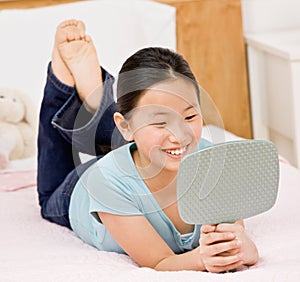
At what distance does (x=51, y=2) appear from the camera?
2.28 metres

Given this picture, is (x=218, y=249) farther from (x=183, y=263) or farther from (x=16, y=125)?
(x=16, y=125)

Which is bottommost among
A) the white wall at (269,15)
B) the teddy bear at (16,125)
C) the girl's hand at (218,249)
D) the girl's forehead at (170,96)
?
the teddy bear at (16,125)

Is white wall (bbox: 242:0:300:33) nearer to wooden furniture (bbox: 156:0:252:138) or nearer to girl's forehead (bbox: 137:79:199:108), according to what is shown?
wooden furniture (bbox: 156:0:252:138)

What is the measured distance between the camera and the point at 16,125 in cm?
197

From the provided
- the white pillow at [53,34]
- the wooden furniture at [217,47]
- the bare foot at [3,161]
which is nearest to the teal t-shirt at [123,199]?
the bare foot at [3,161]

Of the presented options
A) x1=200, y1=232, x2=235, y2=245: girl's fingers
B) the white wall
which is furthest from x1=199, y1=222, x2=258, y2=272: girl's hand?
the white wall

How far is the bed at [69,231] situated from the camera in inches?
44.0

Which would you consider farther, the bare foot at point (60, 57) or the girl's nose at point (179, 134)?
the bare foot at point (60, 57)

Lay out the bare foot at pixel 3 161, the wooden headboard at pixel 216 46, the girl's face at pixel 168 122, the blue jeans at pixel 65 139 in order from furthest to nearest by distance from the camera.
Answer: the wooden headboard at pixel 216 46
the bare foot at pixel 3 161
the blue jeans at pixel 65 139
the girl's face at pixel 168 122

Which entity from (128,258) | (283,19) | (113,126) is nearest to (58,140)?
(113,126)

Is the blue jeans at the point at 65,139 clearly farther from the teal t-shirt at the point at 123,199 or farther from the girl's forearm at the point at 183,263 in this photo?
the girl's forearm at the point at 183,263

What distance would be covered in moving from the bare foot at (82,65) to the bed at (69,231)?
0.89 ft

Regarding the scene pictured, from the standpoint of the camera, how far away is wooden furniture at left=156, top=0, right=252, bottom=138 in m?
2.30

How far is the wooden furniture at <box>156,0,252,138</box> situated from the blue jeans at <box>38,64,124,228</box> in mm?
837
